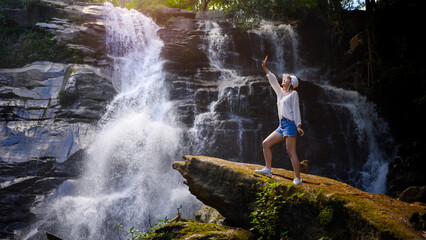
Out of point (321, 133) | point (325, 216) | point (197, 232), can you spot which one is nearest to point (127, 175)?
point (197, 232)

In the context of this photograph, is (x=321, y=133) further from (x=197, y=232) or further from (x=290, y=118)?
(x=197, y=232)

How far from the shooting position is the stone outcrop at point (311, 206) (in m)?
3.13

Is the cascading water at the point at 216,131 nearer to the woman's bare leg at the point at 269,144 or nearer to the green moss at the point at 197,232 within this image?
the woman's bare leg at the point at 269,144

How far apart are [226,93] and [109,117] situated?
5047 millimetres

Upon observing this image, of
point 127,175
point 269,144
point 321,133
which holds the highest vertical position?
point 269,144

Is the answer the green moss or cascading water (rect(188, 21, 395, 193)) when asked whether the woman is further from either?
cascading water (rect(188, 21, 395, 193))

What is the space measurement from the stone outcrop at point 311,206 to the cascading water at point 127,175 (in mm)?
3899

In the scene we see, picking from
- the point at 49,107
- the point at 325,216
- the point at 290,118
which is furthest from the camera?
the point at 49,107

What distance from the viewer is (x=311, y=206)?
12.4 ft

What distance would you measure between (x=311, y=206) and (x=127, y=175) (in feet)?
24.2

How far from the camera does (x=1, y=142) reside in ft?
32.4

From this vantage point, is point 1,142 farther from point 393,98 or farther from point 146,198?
point 393,98

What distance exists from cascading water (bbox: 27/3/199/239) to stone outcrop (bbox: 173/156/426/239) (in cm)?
390

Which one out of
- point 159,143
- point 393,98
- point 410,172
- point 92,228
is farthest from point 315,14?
point 92,228
